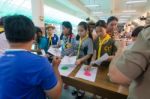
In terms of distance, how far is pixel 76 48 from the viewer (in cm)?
239

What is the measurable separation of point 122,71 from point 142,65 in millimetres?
84

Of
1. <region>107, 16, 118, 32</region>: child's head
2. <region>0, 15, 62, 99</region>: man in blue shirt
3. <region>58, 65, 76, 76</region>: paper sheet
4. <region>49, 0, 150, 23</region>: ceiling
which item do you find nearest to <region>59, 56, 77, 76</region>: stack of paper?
<region>58, 65, 76, 76</region>: paper sheet

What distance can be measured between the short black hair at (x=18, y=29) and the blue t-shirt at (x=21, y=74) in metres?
0.08

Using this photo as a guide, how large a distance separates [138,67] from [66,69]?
3.82 feet

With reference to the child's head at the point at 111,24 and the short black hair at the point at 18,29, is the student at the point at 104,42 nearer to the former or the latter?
the child's head at the point at 111,24

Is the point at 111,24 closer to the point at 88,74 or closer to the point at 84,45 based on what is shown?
the point at 84,45

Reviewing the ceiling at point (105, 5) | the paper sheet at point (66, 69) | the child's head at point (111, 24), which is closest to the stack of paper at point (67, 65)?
the paper sheet at point (66, 69)

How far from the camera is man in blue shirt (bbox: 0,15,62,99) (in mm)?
880

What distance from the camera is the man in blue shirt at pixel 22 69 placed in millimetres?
880

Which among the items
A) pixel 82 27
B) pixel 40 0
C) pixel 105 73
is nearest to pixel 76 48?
pixel 82 27

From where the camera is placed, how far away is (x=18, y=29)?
0.91 metres

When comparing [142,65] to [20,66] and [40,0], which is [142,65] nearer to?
[20,66]

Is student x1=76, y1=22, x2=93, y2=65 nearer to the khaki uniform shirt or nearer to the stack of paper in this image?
the stack of paper

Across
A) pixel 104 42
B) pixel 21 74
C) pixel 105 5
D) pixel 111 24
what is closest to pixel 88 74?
pixel 104 42
